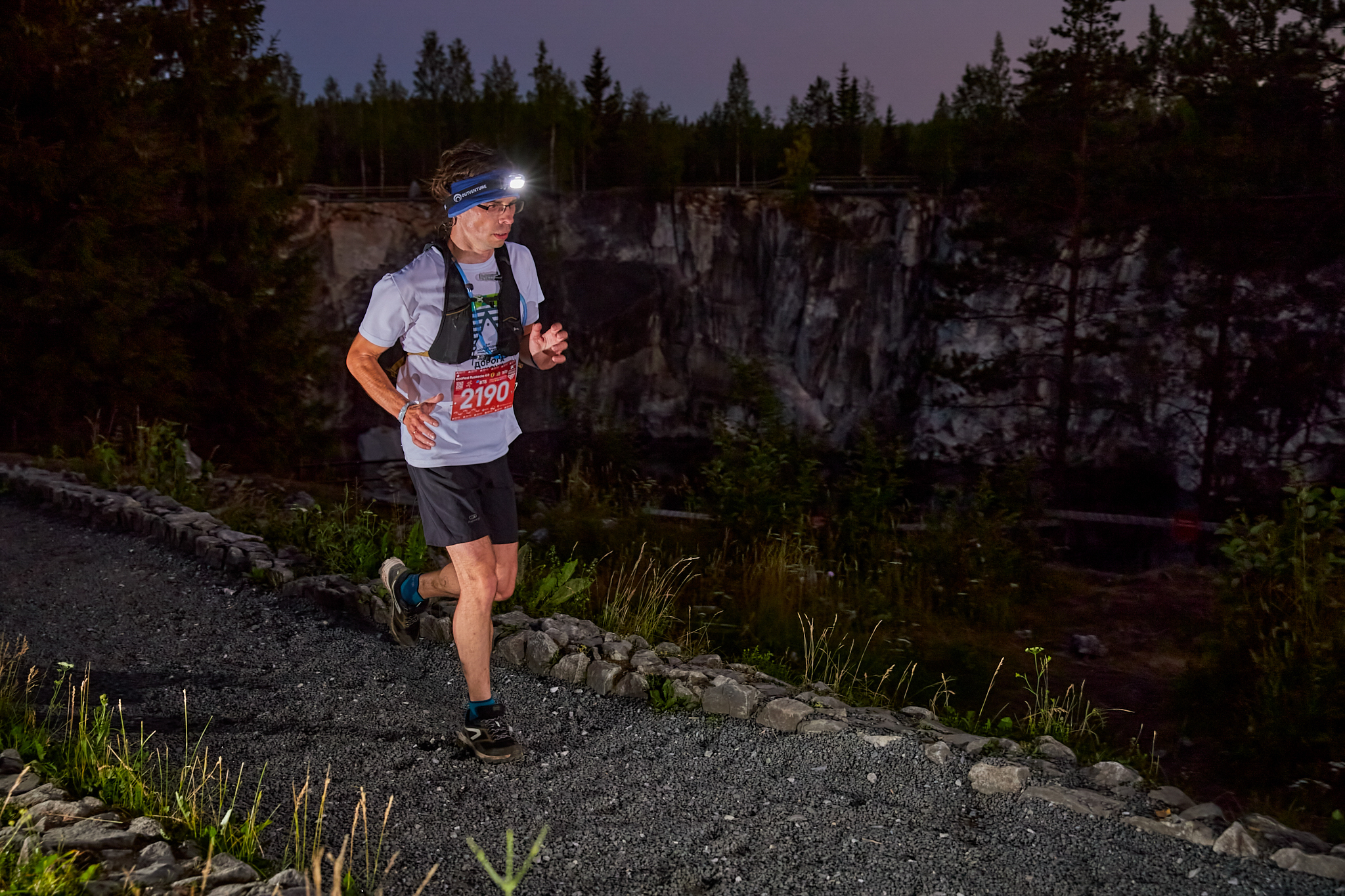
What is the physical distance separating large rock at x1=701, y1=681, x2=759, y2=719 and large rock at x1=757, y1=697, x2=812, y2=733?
0.07m

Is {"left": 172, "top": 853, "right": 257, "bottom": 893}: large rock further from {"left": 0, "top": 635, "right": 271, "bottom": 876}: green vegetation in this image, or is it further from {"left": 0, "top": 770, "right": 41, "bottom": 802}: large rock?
{"left": 0, "top": 770, "right": 41, "bottom": 802}: large rock

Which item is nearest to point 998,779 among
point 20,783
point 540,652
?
point 540,652

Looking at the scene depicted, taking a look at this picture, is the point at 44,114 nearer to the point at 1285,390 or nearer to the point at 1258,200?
the point at 1258,200

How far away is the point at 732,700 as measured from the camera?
4.59 m

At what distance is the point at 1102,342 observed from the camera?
75.2ft

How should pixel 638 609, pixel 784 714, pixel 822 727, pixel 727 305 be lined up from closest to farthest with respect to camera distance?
pixel 822 727, pixel 784 714, pixel 638 609, pixel 727 305

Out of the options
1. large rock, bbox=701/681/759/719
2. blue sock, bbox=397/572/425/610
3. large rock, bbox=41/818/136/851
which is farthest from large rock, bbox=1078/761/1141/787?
large rock, bbox=41/818/136/851

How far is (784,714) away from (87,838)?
275cm

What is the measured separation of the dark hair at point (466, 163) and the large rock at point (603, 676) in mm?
2432

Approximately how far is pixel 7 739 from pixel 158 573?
330 centimetres

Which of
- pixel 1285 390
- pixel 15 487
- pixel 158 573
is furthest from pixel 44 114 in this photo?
pixel 1285 390

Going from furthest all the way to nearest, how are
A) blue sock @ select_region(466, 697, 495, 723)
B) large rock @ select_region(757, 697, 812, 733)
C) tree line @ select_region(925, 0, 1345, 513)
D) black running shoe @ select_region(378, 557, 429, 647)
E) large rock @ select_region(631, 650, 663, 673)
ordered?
tree line @ select_region(925, 0, 1345, 513) → black running shoe @ select_region(378, 557, 429, 647) → large rock @ select_region(631, 650, 663, 673) → large rock @ select_region(757, 697, 812, 733) → blue sock @ select_region(466, 697, 495, 723)

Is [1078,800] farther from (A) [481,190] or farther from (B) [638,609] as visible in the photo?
(A) [481,190]

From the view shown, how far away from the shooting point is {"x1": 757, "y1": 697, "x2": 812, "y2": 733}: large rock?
442 cm
